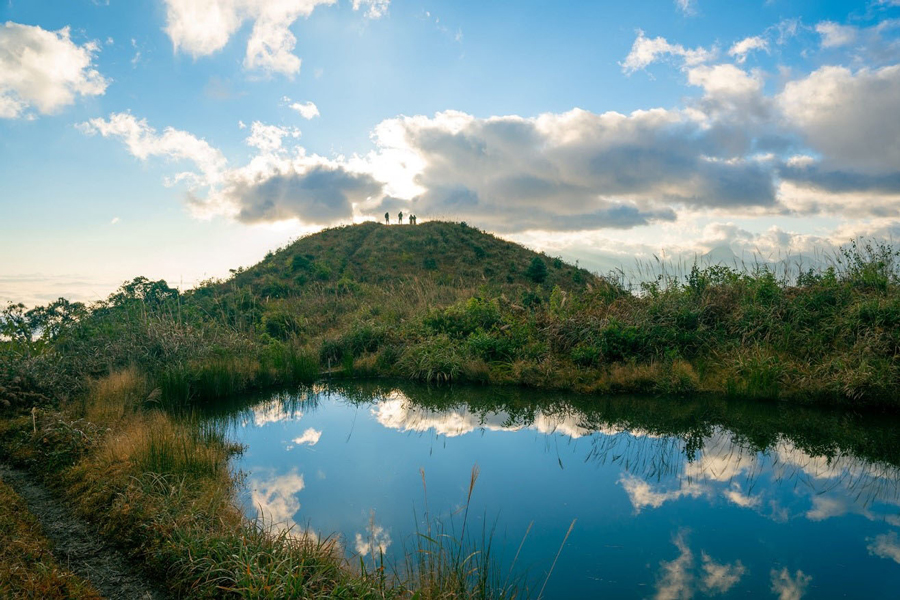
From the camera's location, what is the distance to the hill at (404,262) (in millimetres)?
32562

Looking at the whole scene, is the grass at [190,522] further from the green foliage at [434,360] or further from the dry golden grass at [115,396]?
the green foliage at [434,360]

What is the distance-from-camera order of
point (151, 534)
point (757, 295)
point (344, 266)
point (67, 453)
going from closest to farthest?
point (151, 534) < point (67, 453) < point (757, 295) < point (344, 266)

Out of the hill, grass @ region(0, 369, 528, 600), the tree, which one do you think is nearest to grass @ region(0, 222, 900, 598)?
grass @ region(0, 369, 528, 600)

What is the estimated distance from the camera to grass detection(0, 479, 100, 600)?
11.8ft

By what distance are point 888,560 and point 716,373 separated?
260 inches

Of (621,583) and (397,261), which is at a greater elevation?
(397,261)

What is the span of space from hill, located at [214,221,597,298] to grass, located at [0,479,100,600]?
970 inches

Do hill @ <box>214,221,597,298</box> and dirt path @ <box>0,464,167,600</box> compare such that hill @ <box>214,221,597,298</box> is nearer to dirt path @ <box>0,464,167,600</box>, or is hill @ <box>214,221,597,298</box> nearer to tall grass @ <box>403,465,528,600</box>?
dirt path @ <box>0,464,167,600</box>

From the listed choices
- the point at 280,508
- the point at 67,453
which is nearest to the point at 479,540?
the point at 280,508

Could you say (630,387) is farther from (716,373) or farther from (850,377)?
(850,377)

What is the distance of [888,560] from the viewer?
455cm

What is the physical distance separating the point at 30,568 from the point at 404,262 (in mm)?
32675

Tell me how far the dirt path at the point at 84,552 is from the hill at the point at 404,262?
78.6 feet

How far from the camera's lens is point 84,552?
176 inches
